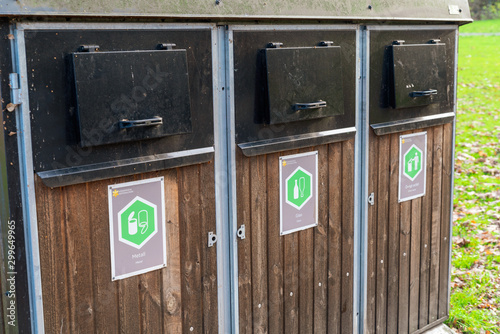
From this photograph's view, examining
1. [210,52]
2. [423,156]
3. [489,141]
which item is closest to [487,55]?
[489,141]

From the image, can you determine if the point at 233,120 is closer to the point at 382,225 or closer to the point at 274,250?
the point at 274,250

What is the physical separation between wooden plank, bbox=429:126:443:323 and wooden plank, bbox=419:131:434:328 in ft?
0.11

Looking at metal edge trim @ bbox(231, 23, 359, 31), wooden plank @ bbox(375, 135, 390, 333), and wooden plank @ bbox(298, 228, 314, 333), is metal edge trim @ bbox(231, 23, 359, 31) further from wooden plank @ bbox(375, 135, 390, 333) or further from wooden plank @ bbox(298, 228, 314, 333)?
wooden plank @ bbox(298, 228, 314, 333)

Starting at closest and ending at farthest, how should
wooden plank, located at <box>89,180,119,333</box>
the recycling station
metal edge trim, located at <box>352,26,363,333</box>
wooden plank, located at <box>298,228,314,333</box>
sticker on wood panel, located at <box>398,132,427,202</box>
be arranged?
the recycling station, wooden plank, located at <box>89,180,119,333</box>, wooden plank, located at <box>298,228,314,333</box>, metal edge trim, located at <box>352,26,363,333</box>, sticker on wood panel, located at <box>398,132,427,202</box>

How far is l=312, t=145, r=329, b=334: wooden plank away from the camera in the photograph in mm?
3016

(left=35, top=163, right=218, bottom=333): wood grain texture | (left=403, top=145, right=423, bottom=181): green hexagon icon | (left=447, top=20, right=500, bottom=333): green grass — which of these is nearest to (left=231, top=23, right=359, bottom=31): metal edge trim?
(left=35, top=163, right=218, bottom=333): wood grain texture

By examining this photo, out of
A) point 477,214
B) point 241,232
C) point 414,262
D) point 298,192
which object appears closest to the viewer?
point 241,232

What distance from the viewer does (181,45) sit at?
2.38m

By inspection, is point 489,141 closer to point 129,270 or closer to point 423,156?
point 423,156

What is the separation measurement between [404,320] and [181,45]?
7.37ft

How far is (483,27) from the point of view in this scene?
83.1 ft

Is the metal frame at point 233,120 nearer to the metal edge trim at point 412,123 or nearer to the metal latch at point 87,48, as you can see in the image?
the metal edge trim at point 412,123

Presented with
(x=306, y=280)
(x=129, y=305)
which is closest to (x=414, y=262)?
(x=306, y=280)

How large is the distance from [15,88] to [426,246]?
2.65 metres
